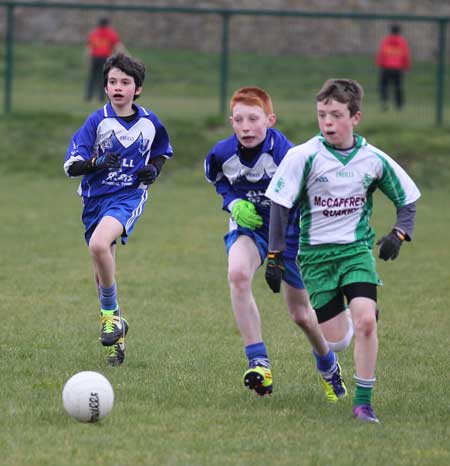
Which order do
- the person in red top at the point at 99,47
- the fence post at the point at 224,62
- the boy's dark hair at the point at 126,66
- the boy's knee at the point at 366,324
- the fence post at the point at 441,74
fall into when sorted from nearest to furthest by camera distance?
the boy's knee at the point at 366,324, the boy's dark hair at the point at 126,66, the fence post at the point at 224,62, the fence post at the point at 441,74, the person in red top at the point at 99,47

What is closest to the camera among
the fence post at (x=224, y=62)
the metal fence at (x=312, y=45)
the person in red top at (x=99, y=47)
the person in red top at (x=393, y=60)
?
the fence post at (x=224, y=62)

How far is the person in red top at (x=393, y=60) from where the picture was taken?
21922 mm

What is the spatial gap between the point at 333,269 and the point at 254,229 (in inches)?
28.1

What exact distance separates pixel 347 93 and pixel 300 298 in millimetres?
1282

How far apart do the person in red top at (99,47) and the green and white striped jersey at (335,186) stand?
53.1 feet

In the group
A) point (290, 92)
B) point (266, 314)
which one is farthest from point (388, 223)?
point (290, 92)

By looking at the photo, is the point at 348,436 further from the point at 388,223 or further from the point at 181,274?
the point at 388,223

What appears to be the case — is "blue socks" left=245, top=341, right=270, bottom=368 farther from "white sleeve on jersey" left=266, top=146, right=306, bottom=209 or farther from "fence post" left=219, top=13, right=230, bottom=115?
"fence post" left=219, top=13, right=230, bottom=115

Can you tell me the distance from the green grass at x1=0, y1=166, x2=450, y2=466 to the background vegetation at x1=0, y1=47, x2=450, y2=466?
15 millimetres

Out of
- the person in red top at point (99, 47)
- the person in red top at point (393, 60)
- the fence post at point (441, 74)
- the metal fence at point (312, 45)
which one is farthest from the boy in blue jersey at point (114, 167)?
the person in red top at point (393, 60)

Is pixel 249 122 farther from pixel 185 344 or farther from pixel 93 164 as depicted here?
pixel 185 344

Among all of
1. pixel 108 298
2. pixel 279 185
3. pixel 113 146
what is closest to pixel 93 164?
pixel 113 146

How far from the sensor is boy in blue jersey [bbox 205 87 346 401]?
6.22 metres

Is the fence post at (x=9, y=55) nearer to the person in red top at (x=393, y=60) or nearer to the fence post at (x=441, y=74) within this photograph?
the person in red top at (x=393, y=60)
